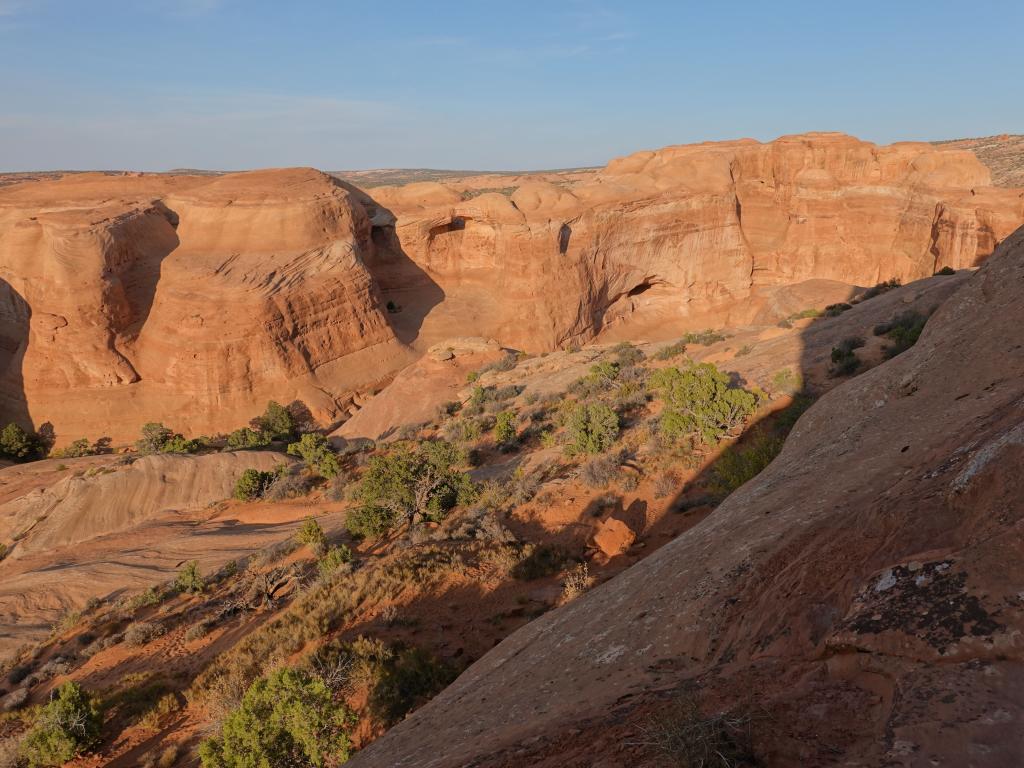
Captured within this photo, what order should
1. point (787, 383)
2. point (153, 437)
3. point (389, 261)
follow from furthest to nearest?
point (389, 261) → point (153, 437) → point (787, 383)

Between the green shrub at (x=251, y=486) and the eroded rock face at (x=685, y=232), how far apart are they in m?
15.6

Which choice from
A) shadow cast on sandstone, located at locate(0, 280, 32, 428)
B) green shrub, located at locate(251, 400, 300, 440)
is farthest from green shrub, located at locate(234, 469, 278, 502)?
shadow cast on sandstone, located at locate(0, 280, 32, 428)

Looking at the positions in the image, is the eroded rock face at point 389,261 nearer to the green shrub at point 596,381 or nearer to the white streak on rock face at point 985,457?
the green shrub at point 596,381

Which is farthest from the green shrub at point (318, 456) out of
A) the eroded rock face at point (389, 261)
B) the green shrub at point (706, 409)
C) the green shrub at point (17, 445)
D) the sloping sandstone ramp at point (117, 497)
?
the green shrub at point (17, 445)

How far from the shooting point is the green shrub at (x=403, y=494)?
11620mm

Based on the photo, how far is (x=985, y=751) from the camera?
2.18 meters

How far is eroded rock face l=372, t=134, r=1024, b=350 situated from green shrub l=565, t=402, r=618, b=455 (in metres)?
17.5

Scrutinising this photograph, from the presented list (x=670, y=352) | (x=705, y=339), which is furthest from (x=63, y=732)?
(x=705, y=339)

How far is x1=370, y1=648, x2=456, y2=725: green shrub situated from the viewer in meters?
6.44

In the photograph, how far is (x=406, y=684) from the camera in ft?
22.0

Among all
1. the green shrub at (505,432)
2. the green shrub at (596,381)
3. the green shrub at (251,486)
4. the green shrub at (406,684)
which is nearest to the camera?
the green shrub at (406,684)

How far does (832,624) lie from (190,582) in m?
11.0

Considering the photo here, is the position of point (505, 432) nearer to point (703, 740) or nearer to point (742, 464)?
point (742, 464)

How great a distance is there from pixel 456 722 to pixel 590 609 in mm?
1684
